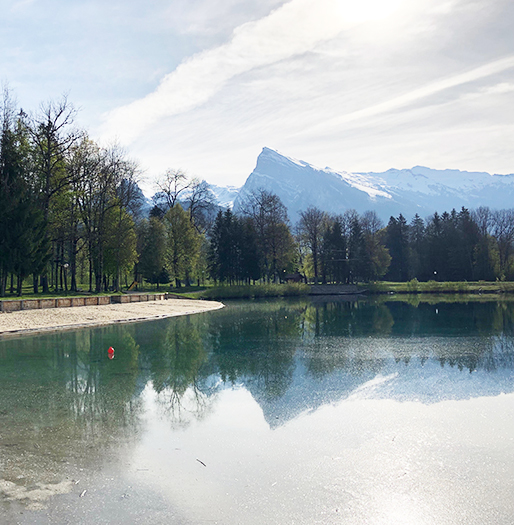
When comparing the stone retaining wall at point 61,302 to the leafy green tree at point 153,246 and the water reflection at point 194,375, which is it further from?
the leafy green tree at point 153,246

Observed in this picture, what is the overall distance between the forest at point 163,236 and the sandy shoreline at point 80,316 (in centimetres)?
594

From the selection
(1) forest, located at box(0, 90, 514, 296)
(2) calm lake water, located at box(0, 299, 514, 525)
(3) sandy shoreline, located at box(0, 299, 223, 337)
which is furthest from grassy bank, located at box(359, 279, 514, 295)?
(2) calm lake water, located at box(0, 299, 514, 525)

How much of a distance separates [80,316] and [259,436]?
2629 cm

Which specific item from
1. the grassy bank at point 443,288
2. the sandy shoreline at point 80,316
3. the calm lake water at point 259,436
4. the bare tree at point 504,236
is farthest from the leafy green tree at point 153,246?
the bare tree at point 504,236

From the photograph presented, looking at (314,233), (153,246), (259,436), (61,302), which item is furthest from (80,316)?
(314,233)

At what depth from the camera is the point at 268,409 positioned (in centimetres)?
1230

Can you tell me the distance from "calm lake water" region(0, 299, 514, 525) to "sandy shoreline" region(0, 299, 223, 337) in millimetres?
7229

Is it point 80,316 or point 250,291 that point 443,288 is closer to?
point 250,291

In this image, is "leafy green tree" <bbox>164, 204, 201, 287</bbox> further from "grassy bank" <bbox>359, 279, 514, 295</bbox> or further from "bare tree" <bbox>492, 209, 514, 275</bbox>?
"bare tree" <bbox>492, 209, 514, 275</bbox>

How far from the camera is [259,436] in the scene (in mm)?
10203

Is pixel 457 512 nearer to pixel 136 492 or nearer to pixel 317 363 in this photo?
pixel 136 492

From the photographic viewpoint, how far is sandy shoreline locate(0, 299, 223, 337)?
28.3 metres

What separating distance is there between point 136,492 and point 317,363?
38.4 feet

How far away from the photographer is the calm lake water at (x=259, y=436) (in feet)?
23.0
